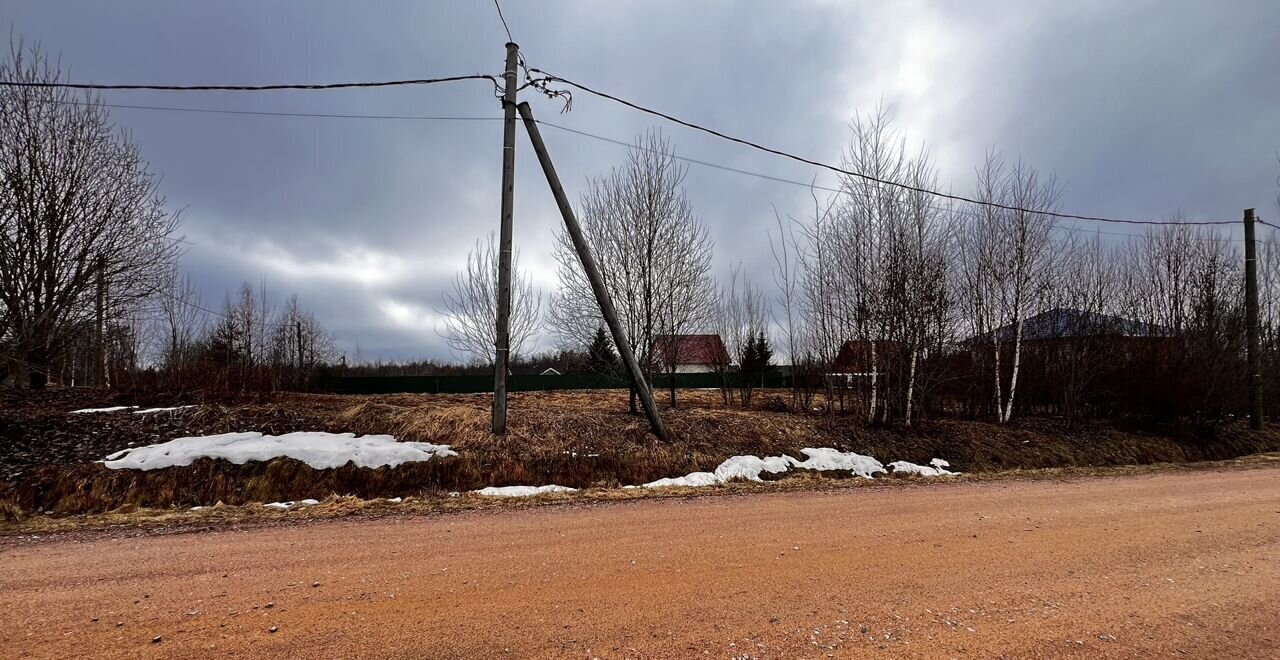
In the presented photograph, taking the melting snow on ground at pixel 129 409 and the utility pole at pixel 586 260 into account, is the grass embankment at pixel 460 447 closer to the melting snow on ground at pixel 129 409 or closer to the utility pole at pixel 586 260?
the melting snow on ground at pixel 129 409

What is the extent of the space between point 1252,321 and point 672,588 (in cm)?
2112

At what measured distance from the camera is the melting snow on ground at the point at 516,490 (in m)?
7.60

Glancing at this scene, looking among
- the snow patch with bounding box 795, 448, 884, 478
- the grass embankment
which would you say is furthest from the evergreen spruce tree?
the snow patch with bounding box 795, 448, 884, 478

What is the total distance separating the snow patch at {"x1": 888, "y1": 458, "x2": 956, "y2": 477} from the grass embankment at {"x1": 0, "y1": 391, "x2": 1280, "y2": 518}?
13.5 inches

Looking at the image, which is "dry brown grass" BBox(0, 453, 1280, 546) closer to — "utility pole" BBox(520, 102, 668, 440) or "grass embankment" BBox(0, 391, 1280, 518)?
"grass embankment" BBox(0, 391, 1280, 518)

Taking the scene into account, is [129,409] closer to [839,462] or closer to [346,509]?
[346,509]

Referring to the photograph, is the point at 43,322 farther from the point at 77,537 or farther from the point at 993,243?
the point at 993,243

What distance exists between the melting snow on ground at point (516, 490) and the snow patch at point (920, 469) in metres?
6.51

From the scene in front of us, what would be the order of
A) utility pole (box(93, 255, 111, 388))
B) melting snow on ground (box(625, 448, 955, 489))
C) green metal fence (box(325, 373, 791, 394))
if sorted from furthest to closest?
1. green metal fence (box(325, 373, 791, 394))
2. utility pole (box(93, 255, 111, 388))
3. melting snow on ground (box(625, 448, 955, 489))

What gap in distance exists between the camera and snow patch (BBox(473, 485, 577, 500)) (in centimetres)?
760

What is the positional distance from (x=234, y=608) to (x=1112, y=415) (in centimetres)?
2107

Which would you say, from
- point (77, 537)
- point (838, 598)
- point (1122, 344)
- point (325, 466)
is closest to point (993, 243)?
point (1122, 344)

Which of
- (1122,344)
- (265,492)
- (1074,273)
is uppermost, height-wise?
(1074,273)

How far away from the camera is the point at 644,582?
376 centimetres
